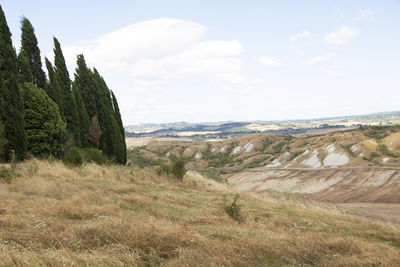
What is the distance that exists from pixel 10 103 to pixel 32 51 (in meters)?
9.25

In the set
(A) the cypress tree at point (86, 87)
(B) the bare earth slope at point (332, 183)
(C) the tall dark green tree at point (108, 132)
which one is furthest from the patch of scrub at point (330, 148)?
(A) the cypress tree at point (86, 87)

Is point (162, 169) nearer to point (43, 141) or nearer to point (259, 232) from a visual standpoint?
point (43, 141)

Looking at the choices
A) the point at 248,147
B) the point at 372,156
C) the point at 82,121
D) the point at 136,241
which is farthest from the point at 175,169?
the point at 248,147

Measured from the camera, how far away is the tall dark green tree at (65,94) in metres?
23.3

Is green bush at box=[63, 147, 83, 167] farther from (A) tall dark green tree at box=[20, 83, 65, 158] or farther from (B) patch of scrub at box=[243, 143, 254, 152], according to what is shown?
(B) patch of scrub at box=[243, 143, 254, 152]

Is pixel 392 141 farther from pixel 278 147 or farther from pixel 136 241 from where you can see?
pixel 136 241

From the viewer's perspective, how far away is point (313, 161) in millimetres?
53125

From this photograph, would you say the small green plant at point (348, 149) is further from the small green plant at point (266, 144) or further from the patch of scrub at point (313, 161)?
the small green plant at point (266, 144)

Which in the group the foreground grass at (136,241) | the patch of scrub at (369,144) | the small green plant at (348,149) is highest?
the foreground grass at (136,241)

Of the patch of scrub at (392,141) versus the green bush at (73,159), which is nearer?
the green bush at (73,159)

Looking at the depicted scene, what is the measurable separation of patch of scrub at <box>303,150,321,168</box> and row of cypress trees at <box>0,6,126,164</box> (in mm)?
35782

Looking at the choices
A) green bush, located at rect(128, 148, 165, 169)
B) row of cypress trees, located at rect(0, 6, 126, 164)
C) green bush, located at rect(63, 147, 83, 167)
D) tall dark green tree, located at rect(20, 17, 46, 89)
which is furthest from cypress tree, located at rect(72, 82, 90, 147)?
green bush, located at rect(128, 148, 165, 169)

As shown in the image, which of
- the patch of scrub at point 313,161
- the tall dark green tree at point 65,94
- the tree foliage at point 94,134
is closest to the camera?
the tall dark green tree at point 65,94

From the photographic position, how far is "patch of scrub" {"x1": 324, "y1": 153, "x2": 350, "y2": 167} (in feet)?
159
